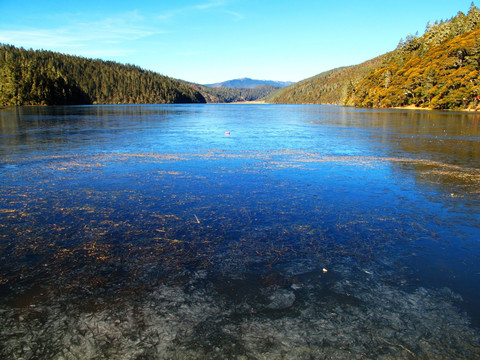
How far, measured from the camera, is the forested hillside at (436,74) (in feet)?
242

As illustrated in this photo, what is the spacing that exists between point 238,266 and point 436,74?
325 ft

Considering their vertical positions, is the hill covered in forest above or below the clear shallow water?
above

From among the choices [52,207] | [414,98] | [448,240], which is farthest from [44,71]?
[448,240]

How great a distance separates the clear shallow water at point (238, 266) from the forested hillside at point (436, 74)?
7664 cm

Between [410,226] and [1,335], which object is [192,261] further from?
[410,226]

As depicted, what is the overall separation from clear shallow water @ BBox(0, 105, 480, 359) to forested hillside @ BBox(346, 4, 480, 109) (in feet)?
251

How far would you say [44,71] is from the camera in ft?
403

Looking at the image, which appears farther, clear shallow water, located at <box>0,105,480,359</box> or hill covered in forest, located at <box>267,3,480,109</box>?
hill covered in forest, located at <box>267,3,480,109</box>

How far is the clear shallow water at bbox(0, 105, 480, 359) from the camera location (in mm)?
4258

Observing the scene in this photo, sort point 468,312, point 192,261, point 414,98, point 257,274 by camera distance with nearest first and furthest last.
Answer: point 468,312 < point 257,274 < point 192,261 < point 414,98

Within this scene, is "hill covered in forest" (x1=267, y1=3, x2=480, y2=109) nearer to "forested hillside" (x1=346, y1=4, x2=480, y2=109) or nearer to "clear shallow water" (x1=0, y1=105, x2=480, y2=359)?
"forested hillside" (x1=346, y1=4, x2=480, y2=109)

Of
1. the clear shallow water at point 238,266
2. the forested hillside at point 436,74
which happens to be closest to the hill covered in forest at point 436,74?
the forested hillside at point 436,74

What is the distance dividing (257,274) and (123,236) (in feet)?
11.5

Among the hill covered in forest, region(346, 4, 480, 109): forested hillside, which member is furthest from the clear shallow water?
the hill covered in forest
